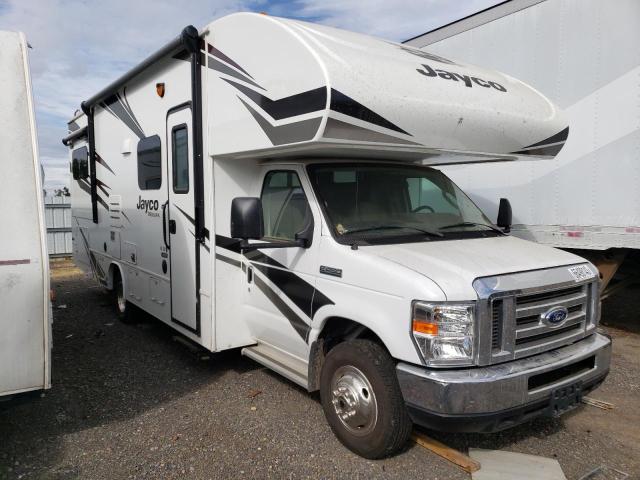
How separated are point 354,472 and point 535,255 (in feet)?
6.44

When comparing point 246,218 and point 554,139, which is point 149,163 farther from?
point 554,139

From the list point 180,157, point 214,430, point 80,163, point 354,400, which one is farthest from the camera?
point 80,163

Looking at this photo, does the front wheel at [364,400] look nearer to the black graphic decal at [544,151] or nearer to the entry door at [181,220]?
the entry door at [181,220]

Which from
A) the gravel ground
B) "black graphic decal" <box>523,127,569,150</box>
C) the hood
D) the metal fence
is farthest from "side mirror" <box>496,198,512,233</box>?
the metal fence

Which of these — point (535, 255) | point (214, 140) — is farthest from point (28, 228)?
point (535, 255)

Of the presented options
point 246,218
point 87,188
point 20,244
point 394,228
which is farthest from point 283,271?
point 87,188

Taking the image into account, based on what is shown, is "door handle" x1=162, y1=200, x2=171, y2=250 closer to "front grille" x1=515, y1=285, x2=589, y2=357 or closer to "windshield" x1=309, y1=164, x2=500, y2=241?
"windshield" x1=309, y1=164, x2=500, y2=241

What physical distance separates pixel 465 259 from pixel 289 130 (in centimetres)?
148

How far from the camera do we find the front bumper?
118 inches

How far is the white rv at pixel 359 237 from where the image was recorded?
313 cm

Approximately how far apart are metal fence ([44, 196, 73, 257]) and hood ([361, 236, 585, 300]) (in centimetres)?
1358

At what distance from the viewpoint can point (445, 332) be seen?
305 centimetres

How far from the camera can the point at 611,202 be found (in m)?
5.59

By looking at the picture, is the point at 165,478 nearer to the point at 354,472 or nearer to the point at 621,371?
the point at 354,472
